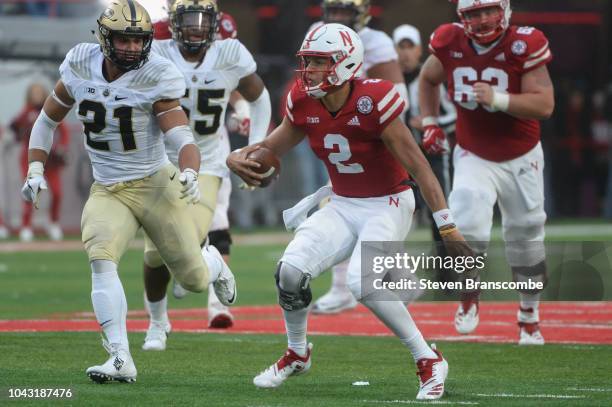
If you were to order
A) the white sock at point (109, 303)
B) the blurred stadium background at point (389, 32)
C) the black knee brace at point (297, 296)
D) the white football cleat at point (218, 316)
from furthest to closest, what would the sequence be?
the blurred stadium background at point (389, 32) < the white football cleat at point (218, 316) < the white sock at point (109, 303) < the black knee brace at point (297, 296)

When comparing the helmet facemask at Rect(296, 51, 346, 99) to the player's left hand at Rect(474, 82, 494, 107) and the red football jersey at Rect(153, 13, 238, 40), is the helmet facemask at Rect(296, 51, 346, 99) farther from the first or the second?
the red football jersey at Rect(153, 13, 238, 40)

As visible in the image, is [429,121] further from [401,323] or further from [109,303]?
[109,303]

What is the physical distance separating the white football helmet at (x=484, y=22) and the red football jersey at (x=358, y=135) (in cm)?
168

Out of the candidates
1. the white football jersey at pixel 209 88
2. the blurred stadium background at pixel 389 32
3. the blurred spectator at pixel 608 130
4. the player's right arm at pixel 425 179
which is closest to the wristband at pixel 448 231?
the player's right arm at pixel 425 179

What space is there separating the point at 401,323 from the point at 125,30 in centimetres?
198

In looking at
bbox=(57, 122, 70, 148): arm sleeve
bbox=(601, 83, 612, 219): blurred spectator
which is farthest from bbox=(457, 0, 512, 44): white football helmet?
bbox=(601, 83, 612, 219): blurred spectator

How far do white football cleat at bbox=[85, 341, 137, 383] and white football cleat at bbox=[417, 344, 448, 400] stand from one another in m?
1.36

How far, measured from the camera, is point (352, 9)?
1004cm

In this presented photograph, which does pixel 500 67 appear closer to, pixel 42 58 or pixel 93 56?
pixel 93 56

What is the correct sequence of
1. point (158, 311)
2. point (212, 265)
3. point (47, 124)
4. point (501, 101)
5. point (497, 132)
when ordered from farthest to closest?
point (497, 132)
point (158, 311)
point (501, 101)
point (212, 265)
point (47, 124)

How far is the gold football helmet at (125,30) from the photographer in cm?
699

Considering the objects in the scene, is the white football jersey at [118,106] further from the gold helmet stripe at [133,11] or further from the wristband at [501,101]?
the wristband at [501,101]

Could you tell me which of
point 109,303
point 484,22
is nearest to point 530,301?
point 484,22

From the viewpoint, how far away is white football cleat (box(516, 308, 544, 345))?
841 centimetres
